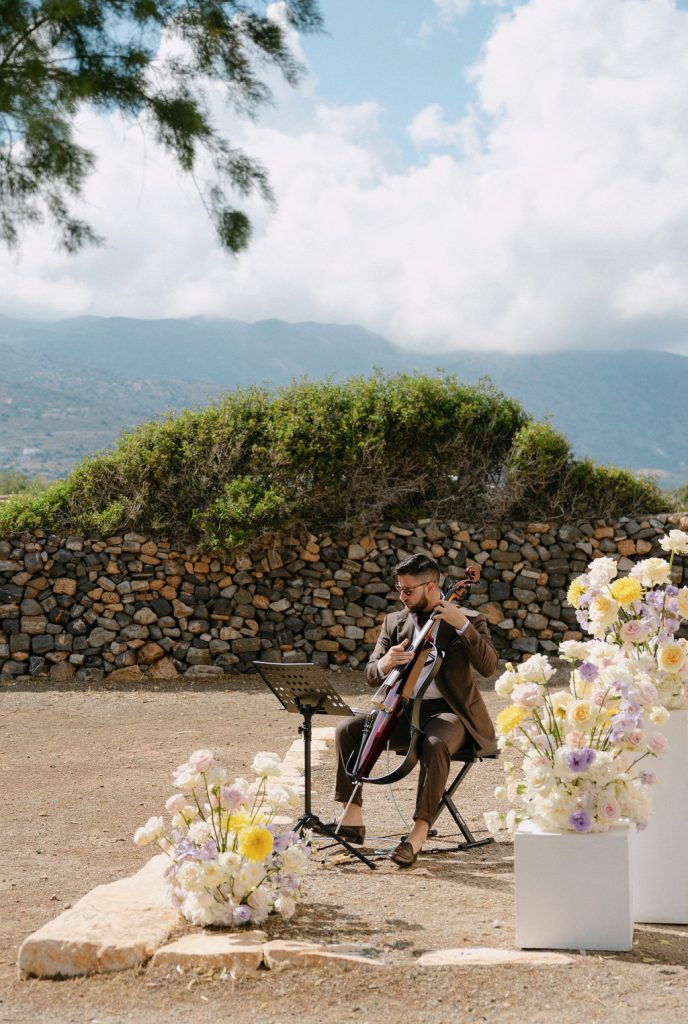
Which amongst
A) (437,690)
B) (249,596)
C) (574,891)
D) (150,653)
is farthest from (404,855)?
(150,653)

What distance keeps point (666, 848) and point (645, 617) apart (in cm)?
81

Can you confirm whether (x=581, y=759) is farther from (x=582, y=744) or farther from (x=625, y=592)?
(x=625, y=592)

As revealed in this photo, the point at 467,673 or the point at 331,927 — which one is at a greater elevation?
the point at 467,673

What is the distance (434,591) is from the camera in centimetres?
488

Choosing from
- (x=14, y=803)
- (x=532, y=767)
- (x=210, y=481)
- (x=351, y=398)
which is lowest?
(x=14, y=803)

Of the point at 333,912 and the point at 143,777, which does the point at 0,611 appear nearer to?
the point at 143,777

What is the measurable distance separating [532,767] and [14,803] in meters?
3.68

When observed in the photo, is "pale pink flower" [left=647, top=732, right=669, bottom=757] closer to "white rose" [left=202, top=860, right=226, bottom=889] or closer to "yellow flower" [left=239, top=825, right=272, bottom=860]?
"yellow flower" [left=239, top=825, right=272, bottom=860]

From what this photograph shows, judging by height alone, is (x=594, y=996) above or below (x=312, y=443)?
below

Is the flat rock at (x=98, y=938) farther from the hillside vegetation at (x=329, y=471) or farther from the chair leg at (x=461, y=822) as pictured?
the hillside vegetation at (x=329, y=471)

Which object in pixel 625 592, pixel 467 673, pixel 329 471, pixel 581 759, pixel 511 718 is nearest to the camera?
pixel 581 759

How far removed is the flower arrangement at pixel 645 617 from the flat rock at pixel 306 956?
4.46ft

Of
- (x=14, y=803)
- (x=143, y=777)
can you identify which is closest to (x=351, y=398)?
(x=143, y=777)

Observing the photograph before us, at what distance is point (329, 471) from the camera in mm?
11016
